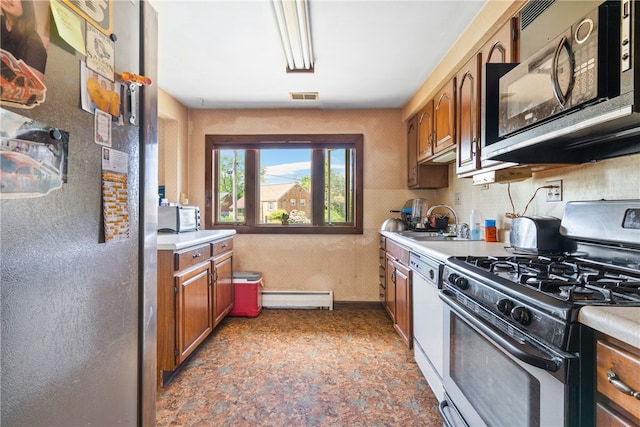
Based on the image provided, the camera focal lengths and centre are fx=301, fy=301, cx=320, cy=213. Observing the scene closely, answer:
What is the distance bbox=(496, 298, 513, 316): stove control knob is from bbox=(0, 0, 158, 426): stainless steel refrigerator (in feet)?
3.85

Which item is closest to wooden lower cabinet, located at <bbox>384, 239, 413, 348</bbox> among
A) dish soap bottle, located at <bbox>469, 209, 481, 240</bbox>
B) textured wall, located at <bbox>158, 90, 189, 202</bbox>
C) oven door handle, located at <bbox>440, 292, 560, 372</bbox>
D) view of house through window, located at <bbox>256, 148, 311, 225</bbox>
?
dish soap bottle, located at <bbox>469, 209, 481, 240</bbox>

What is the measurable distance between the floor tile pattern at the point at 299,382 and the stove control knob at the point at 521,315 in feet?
3.45

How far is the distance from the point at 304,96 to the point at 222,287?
81.1 inches

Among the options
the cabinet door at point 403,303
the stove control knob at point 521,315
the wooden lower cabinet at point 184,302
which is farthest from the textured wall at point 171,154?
the stove control knob at point 521,315

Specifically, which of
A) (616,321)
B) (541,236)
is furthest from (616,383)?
(541,236)

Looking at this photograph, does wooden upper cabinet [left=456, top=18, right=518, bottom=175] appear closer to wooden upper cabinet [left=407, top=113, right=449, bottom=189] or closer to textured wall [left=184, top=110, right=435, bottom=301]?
wooden upper cabinet [left=407, top=113, right=449, bottom=189]

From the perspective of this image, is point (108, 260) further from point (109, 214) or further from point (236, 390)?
point (236, 390)

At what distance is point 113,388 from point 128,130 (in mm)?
753

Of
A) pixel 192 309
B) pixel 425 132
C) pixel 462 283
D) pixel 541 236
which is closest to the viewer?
pixel 462 283

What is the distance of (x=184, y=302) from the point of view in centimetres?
203

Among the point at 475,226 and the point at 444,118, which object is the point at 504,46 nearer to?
the point at 444,118

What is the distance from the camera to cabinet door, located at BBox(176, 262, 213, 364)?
1.98 m

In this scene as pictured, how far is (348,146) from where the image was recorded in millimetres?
3572

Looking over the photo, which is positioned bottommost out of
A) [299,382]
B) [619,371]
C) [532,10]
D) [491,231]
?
[299,382]
